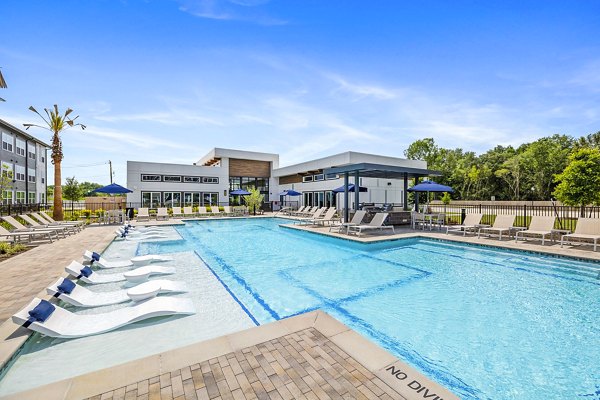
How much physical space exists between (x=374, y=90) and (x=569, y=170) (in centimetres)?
814

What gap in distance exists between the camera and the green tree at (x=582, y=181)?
9.55 metres

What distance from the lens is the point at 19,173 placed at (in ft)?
83.0

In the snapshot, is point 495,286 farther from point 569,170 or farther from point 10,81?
point 10,81

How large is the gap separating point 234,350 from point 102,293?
3504 millimetres

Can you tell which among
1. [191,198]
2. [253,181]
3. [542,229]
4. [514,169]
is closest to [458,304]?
[542,229]

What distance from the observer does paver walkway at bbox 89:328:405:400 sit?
6.64 feet

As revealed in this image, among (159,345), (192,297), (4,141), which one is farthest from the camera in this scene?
(4,141)

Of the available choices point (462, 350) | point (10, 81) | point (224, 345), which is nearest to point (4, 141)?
point (10, 81)

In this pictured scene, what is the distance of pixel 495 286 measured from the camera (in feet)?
18.0

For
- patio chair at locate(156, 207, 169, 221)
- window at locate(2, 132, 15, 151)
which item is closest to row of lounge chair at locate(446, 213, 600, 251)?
patio chair at locate(156, 207, 169, 221)

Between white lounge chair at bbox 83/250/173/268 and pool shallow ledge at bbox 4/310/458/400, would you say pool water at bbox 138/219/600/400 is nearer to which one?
pool shallow ledge at bbox 4/310/458/400

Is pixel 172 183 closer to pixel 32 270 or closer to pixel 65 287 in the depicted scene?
pixel 32 270

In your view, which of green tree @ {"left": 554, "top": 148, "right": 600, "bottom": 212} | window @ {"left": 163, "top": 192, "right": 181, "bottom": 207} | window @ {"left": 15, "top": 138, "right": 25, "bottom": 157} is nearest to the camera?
green tree @ {"left": 554, "top": 148, "right": 600, "bottom": 212}

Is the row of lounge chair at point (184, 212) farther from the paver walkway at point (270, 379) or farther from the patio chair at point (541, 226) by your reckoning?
the patio chair at point (541, 226)
